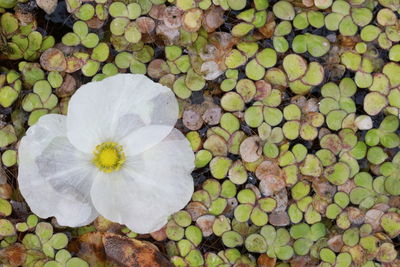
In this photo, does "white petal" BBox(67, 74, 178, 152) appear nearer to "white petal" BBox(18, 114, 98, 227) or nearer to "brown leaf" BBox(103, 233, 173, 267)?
"white petal" BBox(18, 114, 98, 227)

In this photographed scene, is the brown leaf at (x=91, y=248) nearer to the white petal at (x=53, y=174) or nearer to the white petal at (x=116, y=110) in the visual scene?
the white petal at (x=53, y=174)

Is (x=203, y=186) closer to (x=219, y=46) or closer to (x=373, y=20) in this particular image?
(x=219, y=46)

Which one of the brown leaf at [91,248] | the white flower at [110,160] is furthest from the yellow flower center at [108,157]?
the brown leaf at [91,248]

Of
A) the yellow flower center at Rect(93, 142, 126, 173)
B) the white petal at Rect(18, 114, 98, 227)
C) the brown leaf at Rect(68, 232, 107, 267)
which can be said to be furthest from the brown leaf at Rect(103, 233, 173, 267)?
the yellow flower center at Rect(93, 142, 126, 173)

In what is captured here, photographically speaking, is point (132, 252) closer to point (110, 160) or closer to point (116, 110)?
point (110, 160)

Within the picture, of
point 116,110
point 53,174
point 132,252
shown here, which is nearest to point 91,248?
point 132,252

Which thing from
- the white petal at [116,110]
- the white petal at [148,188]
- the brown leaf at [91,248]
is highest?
the white petal at [116,110]
